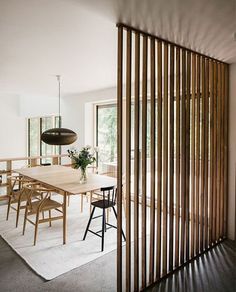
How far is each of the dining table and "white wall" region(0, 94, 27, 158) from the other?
3564 millimetres

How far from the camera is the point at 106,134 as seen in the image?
6113mm

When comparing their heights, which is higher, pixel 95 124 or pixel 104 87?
pixel 104 87

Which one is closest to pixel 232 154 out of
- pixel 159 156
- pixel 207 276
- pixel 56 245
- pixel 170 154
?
pixel 170 154

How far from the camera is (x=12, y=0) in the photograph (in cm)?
175

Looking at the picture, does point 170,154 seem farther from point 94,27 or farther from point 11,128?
point 11,128

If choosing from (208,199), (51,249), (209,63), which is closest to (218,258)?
(208,199)

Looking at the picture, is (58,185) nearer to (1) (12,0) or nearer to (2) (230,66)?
(1) (12,0)

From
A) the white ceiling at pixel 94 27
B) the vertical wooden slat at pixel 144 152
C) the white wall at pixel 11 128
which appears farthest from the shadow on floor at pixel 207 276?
the white wall at pixel 11 128

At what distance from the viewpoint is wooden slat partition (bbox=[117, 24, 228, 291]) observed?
2.21 metres

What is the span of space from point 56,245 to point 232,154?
2.67 metres

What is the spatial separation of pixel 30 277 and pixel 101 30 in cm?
259

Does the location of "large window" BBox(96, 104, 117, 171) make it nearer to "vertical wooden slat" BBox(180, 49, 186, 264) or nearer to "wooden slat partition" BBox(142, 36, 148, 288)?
"vertical wooden slat" BBox(180, 49, 186, 264)

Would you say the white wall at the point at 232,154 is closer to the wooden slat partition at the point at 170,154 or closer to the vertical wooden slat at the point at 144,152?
the wooden slat partition at the point at 170,154

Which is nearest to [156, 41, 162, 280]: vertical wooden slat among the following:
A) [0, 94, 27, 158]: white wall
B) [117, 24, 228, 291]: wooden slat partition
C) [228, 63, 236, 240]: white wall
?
[117, 24, 228, 291]: wooden slat partition
